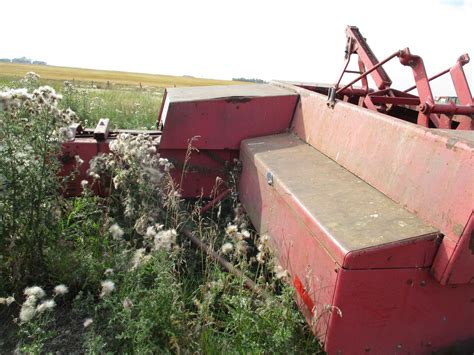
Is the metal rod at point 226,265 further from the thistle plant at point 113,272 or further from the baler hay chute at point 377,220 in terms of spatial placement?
the baler hay chute at point 377,220

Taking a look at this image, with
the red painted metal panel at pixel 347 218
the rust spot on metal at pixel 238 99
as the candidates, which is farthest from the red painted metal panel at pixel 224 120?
the red painted metal panel at pixel 347 218

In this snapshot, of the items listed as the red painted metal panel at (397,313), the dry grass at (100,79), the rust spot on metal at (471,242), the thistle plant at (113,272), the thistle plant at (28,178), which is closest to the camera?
the rust spot on metal at (471,242)

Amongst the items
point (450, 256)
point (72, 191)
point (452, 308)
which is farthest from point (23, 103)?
point (452, 308)

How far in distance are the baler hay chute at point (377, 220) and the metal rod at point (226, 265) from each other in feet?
0.70

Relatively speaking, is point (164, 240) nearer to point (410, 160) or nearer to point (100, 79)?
point (410, 160)

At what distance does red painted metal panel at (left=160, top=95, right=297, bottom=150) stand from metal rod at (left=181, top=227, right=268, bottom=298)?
882 mm

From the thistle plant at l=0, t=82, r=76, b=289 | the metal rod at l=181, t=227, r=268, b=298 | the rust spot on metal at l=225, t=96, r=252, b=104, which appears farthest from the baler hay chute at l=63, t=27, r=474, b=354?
the thistle plant at l=0, t=82, r=76, b=289

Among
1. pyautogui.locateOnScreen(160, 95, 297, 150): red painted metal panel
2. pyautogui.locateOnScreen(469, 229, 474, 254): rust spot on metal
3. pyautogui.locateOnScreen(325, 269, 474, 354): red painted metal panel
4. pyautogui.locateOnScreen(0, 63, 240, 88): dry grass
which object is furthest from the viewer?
pyautogui.locateOnScreen(0, 63, 240, 88): dry grass

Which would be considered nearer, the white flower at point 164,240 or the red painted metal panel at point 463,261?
the red painted metal panel at point 463,261

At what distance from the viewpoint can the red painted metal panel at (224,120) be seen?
11.7 feet

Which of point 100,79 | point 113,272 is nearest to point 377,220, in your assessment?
point 113,272

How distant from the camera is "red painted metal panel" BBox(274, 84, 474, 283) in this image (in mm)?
1791

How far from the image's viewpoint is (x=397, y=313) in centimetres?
194

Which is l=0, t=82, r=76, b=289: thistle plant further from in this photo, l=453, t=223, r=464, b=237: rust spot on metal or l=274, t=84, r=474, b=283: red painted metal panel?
l=453, t=223, r=464, b=237: rust spot on metal
